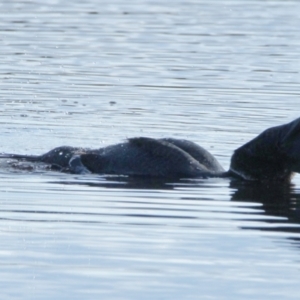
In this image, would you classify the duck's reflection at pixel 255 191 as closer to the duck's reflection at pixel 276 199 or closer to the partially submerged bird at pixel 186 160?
the duck's reflection at pixel 276 199

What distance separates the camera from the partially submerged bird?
1063cm

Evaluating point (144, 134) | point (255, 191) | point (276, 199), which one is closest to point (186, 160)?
point (255, 191)

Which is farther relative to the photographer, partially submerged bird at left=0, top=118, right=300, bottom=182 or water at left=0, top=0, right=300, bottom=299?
partially submerged bird at left=0, top=118, right=300, bottom=182

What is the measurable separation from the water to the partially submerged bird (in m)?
0.22

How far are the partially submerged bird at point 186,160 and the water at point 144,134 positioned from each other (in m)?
0.22

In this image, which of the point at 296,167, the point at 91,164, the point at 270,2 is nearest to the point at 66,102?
the point at 91,164

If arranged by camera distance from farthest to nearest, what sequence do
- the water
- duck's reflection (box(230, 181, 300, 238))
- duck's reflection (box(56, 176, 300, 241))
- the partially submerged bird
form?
the partially submerged bird < duck's reflection (box(56, 176, 300, 241)) < duck's reflection (box(230, 181, 300, 238)) < the water

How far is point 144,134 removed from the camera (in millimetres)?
13234

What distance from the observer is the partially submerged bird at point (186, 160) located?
10633mm

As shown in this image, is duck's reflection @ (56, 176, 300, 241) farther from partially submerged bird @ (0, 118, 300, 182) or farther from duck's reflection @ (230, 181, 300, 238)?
partially submerged bird @ (0, 118, 300, 182)

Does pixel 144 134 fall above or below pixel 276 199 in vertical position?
above

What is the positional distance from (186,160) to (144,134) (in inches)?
95.9

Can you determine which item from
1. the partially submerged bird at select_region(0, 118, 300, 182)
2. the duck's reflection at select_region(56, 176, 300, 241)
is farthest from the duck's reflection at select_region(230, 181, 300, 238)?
the partially submerged bird at select_region(0, 118, 300, 182)

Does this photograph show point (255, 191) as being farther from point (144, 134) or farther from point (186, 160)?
point (144, 134)
